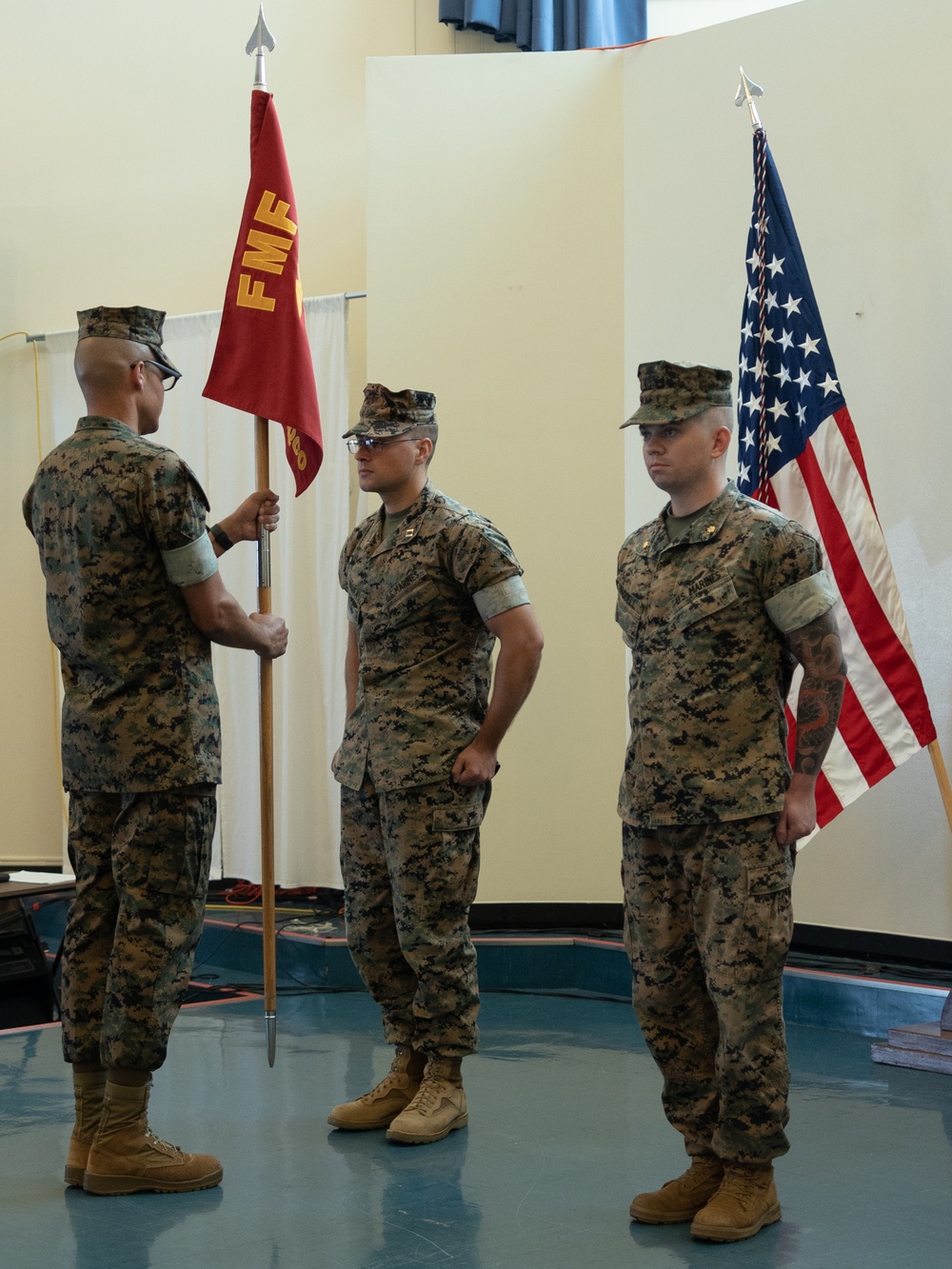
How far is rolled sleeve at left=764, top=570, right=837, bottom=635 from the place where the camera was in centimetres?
264

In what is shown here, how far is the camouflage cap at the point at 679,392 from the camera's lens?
2.73 metres

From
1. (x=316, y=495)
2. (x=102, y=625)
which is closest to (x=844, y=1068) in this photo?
(x=102, y=625)

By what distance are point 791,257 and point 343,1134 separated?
8.73ft

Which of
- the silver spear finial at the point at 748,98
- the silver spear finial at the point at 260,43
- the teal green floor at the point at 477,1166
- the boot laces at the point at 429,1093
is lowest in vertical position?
the teal green floor at the point at 477,1166

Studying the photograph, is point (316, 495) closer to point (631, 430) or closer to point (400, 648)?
point (631, 430)

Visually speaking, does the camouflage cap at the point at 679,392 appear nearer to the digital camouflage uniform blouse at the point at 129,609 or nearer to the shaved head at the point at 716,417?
the shaved head at the point at 716,417

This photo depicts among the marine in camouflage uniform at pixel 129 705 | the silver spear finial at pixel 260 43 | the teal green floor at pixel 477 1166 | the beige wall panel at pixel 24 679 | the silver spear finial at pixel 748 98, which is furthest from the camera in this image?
the beige wall panel at pixel 24 679

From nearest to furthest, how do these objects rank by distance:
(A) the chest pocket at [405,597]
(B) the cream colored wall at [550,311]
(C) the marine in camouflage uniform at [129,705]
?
(C) the marine in camouflage uniform at [129,705] → (A) the chest pocket at [405,597] → (B) the cream colored wall at [550,311]

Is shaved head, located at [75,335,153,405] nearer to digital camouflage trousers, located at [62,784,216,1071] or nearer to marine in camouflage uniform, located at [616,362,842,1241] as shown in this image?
digital camouflage trousers, located at [62,784,216,1071]

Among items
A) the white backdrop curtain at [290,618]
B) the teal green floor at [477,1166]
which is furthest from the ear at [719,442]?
the white backdrop curtain at [290,618]

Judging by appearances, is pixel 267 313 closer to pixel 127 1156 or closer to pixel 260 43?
pixel 260 43

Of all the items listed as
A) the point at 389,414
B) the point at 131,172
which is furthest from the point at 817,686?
the point at 131,172

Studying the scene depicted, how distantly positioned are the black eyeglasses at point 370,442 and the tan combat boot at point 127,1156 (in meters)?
1.45

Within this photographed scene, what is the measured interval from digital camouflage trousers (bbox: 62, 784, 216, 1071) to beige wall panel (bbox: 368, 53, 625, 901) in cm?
243
